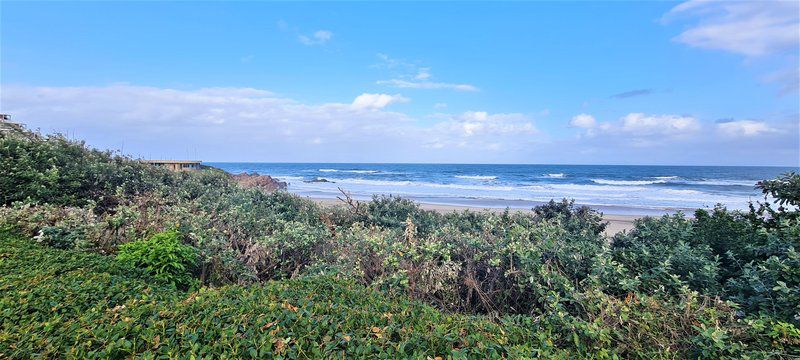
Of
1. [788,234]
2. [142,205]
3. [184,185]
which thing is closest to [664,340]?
[788,234]

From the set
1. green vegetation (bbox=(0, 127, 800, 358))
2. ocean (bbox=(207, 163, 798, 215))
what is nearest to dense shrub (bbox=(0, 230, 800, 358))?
green vegetation (bbox=(0, 127, 800, 358))

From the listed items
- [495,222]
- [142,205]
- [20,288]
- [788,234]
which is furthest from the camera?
[142,205]

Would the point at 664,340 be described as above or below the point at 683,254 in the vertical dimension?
below

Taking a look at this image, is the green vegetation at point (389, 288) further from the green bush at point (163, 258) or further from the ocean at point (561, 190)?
the ocean at point (561, 190)

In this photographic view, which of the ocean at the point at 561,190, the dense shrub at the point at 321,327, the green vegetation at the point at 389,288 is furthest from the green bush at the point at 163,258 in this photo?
the ocean at the point at 561,190

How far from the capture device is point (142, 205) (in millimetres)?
7246

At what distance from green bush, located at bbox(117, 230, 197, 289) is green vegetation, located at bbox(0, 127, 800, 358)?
0.02m

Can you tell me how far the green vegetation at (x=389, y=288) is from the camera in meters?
2.44

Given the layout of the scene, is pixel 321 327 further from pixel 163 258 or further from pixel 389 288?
pixel 163 258

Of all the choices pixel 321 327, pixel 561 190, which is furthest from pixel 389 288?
pixel 561 190

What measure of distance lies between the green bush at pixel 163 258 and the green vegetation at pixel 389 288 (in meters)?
0.02

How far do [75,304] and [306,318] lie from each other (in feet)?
6.02

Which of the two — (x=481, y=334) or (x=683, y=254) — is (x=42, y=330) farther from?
(x=683, y=254)

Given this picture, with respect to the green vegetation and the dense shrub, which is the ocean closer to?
the green vegetation
